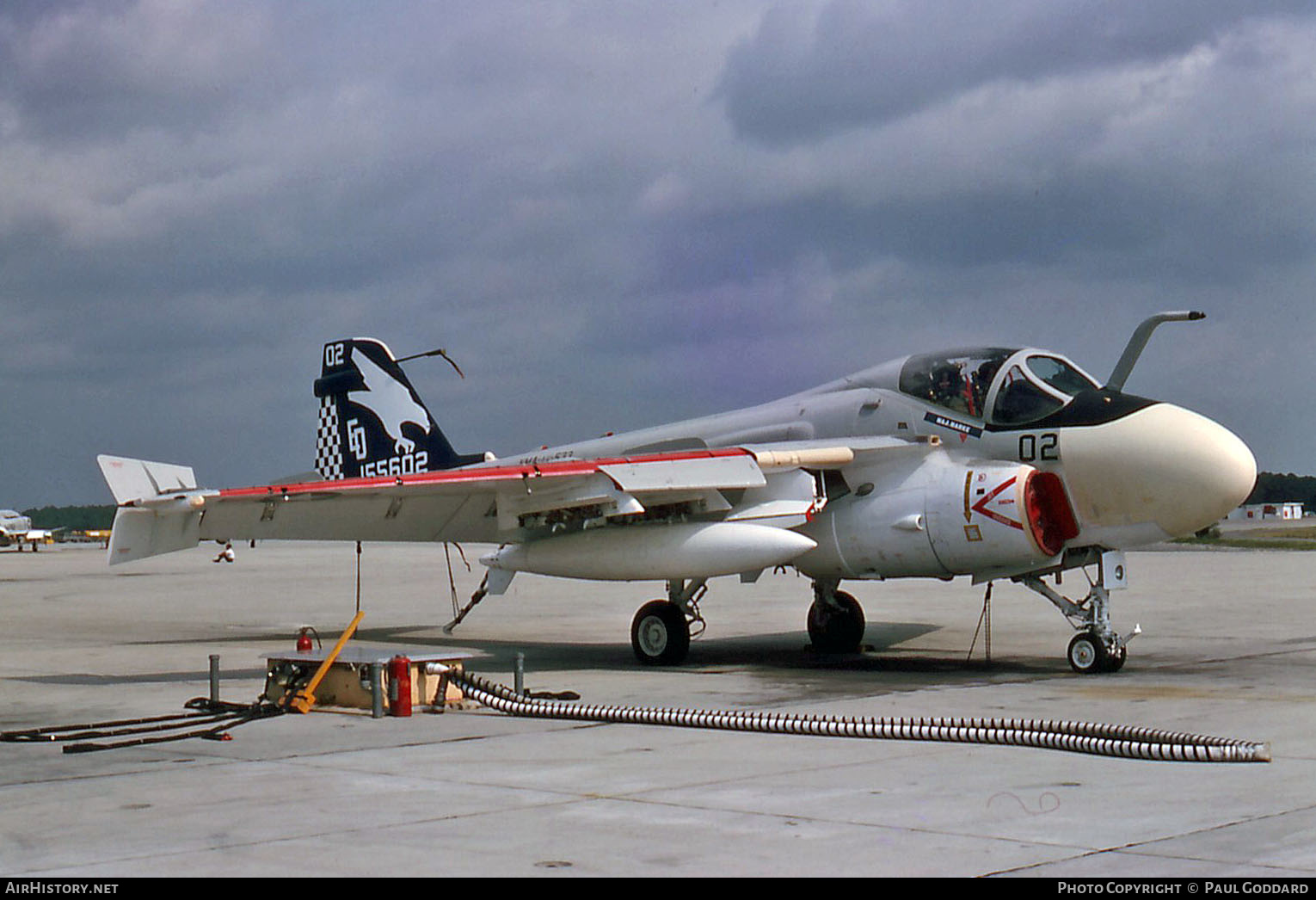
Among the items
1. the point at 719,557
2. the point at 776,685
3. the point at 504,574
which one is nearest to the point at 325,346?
the point at 504,574

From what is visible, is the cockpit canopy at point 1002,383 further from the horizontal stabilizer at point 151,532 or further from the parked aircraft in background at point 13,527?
the parked aircraft in background at point 13,527

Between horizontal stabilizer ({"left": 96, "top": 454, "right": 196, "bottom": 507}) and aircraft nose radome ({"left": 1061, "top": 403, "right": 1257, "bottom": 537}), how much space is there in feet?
28.4

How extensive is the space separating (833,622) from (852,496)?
2.67m

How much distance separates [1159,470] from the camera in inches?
504

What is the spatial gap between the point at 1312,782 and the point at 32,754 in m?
7.61

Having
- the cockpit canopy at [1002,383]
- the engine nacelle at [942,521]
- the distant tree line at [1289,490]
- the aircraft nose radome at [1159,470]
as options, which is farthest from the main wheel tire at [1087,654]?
the distant tree line at [1289,490]

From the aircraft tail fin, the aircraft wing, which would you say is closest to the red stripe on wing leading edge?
the aircraft wing

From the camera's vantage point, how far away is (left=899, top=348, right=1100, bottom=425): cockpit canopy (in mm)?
13609

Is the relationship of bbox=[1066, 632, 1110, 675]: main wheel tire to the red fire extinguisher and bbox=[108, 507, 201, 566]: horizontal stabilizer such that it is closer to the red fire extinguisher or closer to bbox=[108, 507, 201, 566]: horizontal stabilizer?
the red fire extinguisher

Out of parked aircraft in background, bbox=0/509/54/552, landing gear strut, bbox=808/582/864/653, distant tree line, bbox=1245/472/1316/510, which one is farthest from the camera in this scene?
distant tree line, bbox=1245/472/1316/510

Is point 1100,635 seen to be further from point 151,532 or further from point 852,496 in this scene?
point 151,532

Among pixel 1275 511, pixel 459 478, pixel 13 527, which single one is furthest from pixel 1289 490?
pixel 459 478

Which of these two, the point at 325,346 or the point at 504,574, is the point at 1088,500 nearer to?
the point at 504,574

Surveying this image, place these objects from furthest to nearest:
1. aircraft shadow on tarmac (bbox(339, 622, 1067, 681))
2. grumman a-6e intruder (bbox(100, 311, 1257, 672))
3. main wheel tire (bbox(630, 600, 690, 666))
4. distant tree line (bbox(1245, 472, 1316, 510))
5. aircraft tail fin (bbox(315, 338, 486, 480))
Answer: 1. distant tree line (bbox(1245, 472, 1316, 510))
2. aircraft tail fin (bbox(315, 338, 486, 480))
3. main wheel tire (bbox(630, 600, 690, 666))
4. aircraft shadow on tarmac (bbox(339, 622, 1067, 681))
5. grumman a-6e intruder (bbox(100, 311, 1257, 672))
